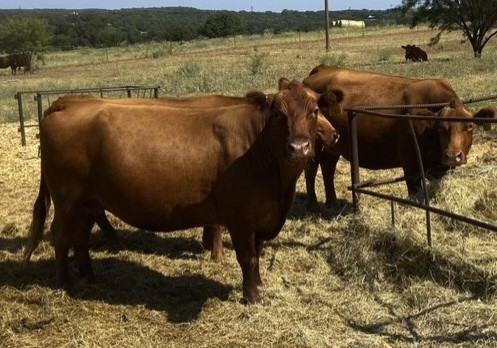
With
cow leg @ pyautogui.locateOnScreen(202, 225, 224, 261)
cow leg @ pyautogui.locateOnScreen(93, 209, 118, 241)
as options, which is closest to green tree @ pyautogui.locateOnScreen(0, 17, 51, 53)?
cow leg @ pyautogui.locateOnScreen(93, 209, 118, 241)

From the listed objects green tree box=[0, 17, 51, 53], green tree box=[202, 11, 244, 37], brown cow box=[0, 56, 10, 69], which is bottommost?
brown cow box=[0, 56, 10, 69]

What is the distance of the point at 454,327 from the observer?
4.28m

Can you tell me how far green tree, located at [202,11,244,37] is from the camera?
10275 cm

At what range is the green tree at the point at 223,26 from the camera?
10275 cm

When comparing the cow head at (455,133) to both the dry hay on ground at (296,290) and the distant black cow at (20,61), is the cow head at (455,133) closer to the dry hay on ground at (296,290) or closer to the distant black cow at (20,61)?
the dry hay on ground at (296,290)

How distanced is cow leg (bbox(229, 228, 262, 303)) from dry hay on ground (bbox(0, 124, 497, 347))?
0.37 ft

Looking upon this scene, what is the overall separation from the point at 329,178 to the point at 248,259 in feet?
10.2

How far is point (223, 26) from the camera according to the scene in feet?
340

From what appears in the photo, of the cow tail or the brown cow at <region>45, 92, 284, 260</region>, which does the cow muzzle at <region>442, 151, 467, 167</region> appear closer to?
the brown cow at <region>45, 92, 284, 260</region>

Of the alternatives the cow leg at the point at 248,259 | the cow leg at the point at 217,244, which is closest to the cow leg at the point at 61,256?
the cow leg at the point at 217,244

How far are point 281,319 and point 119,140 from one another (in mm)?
1798

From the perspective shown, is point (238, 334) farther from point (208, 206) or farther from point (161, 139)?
point (161, 139)

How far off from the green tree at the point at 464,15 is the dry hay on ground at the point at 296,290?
80.1 feet

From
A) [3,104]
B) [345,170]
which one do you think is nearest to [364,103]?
[345,170]
